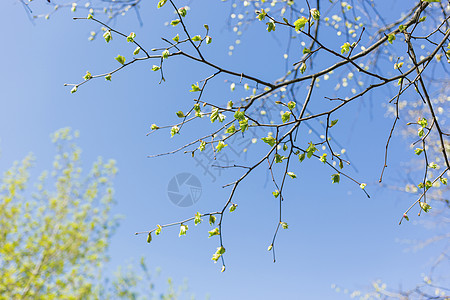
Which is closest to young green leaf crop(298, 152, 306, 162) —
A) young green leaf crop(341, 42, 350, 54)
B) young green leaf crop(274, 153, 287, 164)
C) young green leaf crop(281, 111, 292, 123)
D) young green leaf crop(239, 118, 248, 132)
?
young green leaf crop(274, 153, 287, 164)

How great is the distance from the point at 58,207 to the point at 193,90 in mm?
7327

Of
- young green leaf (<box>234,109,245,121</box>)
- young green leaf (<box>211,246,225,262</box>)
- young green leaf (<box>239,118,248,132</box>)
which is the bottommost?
young green leaf (<box>211,246,225,262</box>)

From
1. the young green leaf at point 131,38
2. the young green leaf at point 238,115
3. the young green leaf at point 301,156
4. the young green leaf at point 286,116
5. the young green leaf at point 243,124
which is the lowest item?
the young green leaf at point 301,156

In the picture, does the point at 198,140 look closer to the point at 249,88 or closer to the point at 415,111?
the point at 249,88

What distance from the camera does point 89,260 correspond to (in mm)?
7375

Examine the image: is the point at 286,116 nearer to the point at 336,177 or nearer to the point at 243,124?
the point at 243,124

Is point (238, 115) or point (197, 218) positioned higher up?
point (238, 115)

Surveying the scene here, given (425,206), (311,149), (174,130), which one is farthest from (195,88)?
(425,206)

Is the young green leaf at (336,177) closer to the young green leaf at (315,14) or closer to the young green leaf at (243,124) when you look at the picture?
the young green leaf at (243,124)

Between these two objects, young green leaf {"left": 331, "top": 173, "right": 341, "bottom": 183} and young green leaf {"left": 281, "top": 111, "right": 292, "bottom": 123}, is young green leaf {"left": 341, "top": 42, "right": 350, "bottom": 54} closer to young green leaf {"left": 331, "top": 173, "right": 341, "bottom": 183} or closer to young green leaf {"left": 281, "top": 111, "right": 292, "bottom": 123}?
young green leaf {"left": 281, "top": 111, "right": 292, "bottom": 123}

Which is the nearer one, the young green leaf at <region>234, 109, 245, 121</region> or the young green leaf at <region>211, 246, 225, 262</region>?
the young green leaf at <region>234, 109, 245, 121</region>

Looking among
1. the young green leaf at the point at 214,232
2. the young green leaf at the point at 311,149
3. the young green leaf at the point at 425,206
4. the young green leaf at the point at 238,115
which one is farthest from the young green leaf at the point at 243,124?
the young green leaf at the point at 425,206

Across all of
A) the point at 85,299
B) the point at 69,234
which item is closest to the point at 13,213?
the point at 69,234

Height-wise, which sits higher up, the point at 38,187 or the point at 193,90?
the point at 38,187
